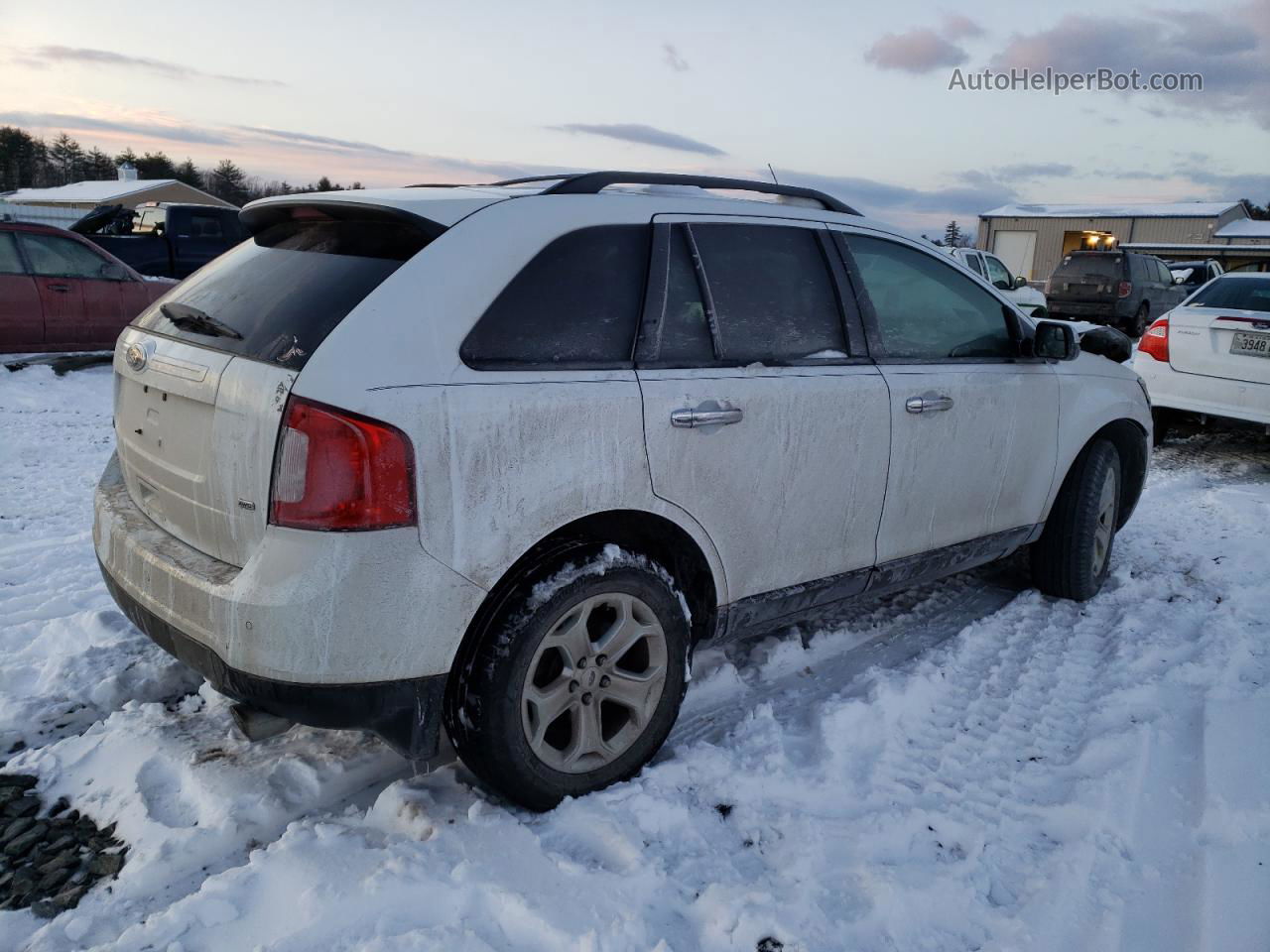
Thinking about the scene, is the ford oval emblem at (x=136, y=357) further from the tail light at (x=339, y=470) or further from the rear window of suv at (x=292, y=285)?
the tail light at (x=339, y=470)

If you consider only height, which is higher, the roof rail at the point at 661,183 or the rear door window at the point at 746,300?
the roof rail at the point at 661,183

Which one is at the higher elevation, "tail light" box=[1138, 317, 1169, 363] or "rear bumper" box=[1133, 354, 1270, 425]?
"tail light" box=[1138, 317, 1169, 363]

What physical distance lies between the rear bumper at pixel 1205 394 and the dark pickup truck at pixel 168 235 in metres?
12.8

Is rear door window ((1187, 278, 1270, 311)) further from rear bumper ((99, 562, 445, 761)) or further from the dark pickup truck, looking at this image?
the dark pickup truck

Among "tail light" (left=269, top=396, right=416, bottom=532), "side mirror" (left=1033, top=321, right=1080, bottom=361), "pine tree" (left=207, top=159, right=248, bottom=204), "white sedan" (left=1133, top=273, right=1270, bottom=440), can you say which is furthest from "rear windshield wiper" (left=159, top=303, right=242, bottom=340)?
"pine tree" (left=207, top=159, right=248, bottom=204)

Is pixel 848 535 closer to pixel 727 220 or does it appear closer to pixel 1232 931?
pixel 727 220

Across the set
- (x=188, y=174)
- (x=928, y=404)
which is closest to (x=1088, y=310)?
(x=928, y=404)

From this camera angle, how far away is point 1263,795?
296 cm

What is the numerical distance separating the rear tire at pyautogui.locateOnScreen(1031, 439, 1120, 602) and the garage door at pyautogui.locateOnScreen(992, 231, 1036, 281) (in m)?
44.0

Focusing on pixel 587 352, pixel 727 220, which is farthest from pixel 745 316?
pixel 587 352

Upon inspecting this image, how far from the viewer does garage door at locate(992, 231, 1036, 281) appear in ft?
147

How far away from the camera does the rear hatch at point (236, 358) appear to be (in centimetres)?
242

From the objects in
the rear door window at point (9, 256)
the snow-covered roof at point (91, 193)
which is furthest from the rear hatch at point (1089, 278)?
the snow-covered roof at point (91, 193)

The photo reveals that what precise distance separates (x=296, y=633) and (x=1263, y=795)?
294 cm
